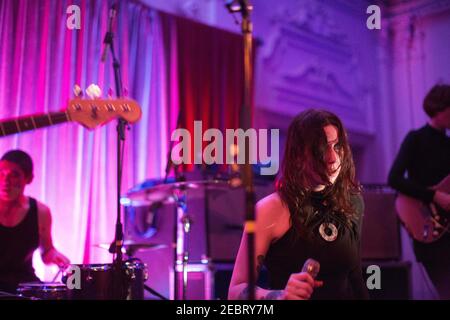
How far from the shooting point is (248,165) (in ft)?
5.70

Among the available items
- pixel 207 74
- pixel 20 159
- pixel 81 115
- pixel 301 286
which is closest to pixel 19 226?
pixel 20 159

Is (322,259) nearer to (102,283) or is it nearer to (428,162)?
(102,283)

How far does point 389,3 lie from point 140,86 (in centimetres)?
479

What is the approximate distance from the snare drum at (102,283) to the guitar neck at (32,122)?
94 centimetres

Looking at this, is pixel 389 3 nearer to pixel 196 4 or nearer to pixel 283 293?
pixel 196 4

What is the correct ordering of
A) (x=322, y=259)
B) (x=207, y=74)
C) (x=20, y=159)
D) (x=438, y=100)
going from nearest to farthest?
(x=322, y=259)
(x=20, y=159)
(x=438, y=100)
(x=207, y=74)

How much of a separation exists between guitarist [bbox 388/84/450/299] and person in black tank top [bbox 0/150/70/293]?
2.36 metres

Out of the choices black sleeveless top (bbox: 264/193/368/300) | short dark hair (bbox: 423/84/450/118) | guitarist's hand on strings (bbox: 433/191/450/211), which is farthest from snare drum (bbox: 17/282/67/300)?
short dark hair (bbox: 423/84/450/118)

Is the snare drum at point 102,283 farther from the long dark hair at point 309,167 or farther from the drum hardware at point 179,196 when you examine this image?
the long dark hair at point 309,167

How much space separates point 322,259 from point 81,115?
1.83 meters

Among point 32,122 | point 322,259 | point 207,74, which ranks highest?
point 207,74

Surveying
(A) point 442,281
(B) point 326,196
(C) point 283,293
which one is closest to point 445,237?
(A) point 442,281

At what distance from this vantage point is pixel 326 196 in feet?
6.90

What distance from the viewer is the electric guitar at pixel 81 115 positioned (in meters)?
3.08
